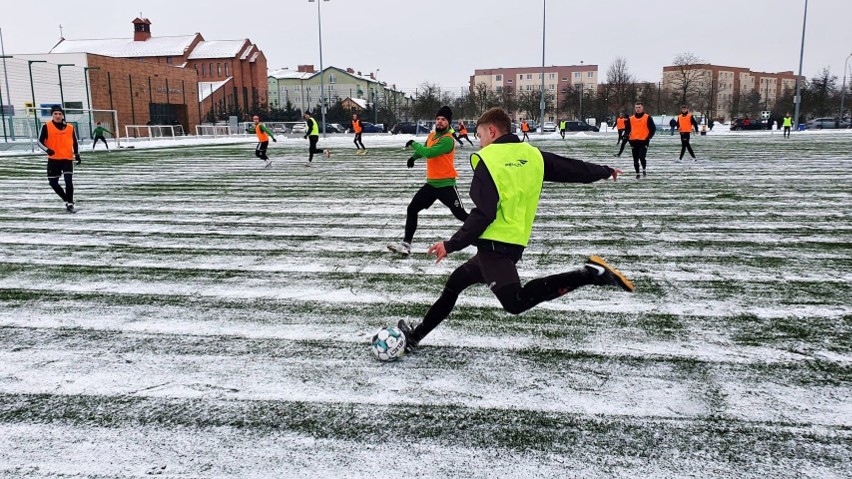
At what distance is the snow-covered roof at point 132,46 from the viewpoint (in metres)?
81.1

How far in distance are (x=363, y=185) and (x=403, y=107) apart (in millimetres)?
70789

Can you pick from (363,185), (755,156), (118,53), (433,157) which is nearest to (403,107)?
(118,53)

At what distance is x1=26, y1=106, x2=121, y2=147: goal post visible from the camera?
31.6 m

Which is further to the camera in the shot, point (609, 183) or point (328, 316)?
point (609, 183)

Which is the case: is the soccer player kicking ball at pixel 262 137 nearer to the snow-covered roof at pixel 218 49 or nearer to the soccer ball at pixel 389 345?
the soccer ball at pixel 389 345

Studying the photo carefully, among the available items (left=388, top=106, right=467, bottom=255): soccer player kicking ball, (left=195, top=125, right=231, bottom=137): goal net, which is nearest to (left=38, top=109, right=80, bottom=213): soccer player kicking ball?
(left=388, top=106, right=467, bottom=255): soccer player kicking ball

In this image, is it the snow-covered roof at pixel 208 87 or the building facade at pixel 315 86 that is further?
the building facade at pixel 315 86

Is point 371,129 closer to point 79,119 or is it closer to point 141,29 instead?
point 79,119

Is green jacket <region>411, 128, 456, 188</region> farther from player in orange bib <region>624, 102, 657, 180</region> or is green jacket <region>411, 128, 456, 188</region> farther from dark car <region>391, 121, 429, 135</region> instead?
dark car <region>391, 121, 429, 135</region>

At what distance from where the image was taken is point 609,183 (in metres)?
14.6

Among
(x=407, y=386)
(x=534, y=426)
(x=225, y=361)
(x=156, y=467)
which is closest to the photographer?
(x=156, y=467)

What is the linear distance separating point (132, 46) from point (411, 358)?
91859 millimetres

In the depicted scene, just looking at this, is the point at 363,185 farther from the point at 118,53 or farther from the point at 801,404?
the point at 118,53

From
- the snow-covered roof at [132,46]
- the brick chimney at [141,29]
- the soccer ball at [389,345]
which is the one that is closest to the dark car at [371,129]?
the snow-covered roof at [132,46]
